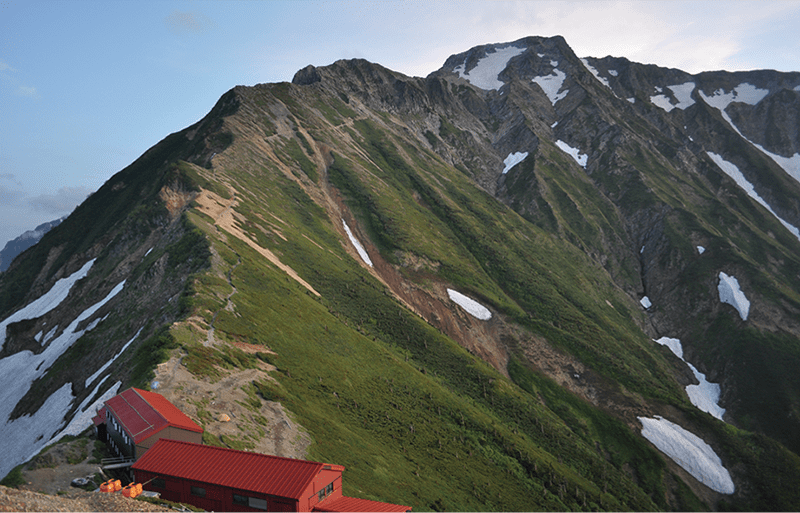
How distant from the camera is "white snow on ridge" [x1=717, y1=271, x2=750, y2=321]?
121 metres

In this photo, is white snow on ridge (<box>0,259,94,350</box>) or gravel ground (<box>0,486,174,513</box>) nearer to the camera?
gravel ground (<box>0,486,174,513</box>)

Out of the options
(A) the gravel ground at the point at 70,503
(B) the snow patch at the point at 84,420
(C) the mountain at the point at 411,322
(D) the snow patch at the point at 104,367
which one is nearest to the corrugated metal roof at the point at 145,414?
(C) the mountain at the point at 411,322

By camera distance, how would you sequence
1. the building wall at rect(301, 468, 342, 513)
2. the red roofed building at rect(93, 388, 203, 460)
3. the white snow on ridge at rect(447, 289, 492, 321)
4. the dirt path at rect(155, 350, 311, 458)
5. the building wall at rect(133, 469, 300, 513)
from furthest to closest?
the white snow on ridge at rect(447, 289, 492, 321)
the dirt path at rect(155, 350, 311, 458)
the red roofed building at rect(93, 388, 203, 460)
the building wall at rect(301, 468, 342, 513)
the building wall at rect(133, 469, 300, 513)

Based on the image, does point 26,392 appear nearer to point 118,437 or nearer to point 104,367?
point 104,367

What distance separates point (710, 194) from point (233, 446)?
745 feet

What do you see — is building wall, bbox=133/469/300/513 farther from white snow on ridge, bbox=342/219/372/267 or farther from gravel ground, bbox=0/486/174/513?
white snow on ridge, bbox=342/219/372/267

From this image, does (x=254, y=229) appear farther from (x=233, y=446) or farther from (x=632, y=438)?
(x=632, y=438)

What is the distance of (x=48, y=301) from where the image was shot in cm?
8144

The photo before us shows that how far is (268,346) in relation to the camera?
47250 millimetres

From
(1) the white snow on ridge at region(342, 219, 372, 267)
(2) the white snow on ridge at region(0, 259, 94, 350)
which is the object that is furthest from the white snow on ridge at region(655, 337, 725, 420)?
(2) the white snow on ridge at region(0, 259, 94, 350)

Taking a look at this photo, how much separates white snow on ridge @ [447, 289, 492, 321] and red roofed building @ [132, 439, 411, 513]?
7278 centimetres

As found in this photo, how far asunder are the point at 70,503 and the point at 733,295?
153698mm

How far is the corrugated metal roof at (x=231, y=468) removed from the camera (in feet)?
74.1

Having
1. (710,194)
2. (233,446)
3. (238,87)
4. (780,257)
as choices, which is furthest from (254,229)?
(710,194)
